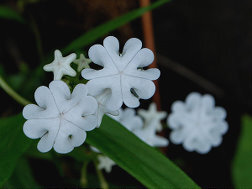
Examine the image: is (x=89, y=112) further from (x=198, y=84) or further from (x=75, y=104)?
(x=198, y=84)

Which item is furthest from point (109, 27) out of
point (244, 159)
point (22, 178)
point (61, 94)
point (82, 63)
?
point (244, 159)

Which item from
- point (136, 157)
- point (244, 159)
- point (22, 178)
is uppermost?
point (136, 157)

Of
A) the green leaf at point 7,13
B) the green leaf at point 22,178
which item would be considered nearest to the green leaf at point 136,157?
the green leaf at point 22,178

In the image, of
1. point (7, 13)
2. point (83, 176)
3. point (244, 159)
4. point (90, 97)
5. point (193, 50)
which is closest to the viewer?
point (90, 97)

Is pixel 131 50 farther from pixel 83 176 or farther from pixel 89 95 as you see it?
pixel 83 176

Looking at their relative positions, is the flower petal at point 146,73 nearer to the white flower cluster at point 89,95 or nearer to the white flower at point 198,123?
the white flower cluster at point 89,95

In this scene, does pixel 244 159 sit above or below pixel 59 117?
below

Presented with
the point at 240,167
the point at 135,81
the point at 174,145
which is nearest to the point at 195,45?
the point at 174,145
